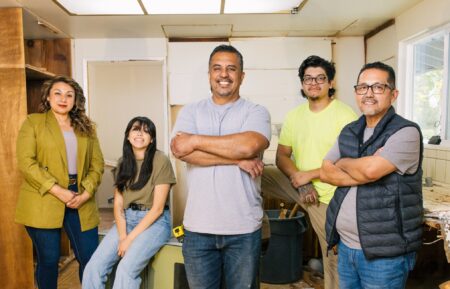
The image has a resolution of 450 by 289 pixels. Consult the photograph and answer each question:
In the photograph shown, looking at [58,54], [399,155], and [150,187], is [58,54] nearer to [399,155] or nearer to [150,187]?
[150,187]

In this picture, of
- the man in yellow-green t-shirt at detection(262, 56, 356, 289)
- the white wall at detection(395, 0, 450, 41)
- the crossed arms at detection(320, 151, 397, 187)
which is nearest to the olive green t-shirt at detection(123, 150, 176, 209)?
the man in yellow-green t-shirt at detection(262, 56, 356, 289)

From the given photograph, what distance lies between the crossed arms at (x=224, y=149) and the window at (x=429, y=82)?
1.81m

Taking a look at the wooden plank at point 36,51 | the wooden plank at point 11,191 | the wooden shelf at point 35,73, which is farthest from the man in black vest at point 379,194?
the wooden plank at point 36,51

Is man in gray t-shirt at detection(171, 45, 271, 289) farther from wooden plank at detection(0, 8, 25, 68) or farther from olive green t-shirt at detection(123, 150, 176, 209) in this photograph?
wooden plank at detection(0, 8, 25, 68)

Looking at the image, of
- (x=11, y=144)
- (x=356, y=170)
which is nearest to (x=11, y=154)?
(x=11, y=144)

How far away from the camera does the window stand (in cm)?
283

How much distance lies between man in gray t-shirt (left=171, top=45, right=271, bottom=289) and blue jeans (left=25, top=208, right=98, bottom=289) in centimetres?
92

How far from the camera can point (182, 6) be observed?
9.87 feet

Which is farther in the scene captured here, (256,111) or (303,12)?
(303,12)

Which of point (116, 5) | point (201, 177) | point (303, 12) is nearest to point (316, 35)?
point (303, 12)

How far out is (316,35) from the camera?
13.3ft

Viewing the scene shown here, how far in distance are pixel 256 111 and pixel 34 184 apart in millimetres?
1422

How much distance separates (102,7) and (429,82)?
8.67 feet

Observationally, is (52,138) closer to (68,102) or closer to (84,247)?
(68,102)
